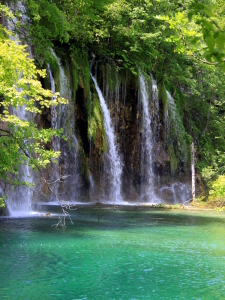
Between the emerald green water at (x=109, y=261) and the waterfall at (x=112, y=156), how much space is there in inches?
504

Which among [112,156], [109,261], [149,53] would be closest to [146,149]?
[112,156]

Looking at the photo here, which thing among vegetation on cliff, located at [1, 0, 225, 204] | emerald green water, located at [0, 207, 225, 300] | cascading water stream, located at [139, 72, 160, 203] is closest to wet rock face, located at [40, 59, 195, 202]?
cascading water stream, located at [139, 72, 160, 203]

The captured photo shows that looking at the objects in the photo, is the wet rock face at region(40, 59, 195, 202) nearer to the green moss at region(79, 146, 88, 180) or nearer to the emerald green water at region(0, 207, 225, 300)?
the green moss at region(79, 146, 88, 180)

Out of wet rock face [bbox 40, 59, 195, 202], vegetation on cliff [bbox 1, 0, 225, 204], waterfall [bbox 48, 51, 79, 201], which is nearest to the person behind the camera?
vegetation on cliff [bbox 1, 0, 225, 204]

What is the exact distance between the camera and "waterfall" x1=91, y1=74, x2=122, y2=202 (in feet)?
87.2

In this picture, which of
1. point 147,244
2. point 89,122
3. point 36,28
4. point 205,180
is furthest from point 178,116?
point 147,244

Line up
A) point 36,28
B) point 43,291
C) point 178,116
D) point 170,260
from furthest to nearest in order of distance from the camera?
1. point 178,116
2. point 36,28
3. point 170,260
4. point 43,291

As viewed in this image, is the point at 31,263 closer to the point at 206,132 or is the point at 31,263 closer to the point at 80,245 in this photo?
the point at 80,245

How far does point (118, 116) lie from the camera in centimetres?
2798

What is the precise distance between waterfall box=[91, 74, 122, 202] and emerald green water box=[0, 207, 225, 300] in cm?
1281

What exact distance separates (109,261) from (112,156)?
18556mm

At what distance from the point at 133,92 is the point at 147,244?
19233 mm

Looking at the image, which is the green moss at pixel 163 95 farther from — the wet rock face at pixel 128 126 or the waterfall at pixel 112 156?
the waterfall at pixel 112 156

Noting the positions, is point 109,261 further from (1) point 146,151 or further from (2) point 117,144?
(1) point 146,151
